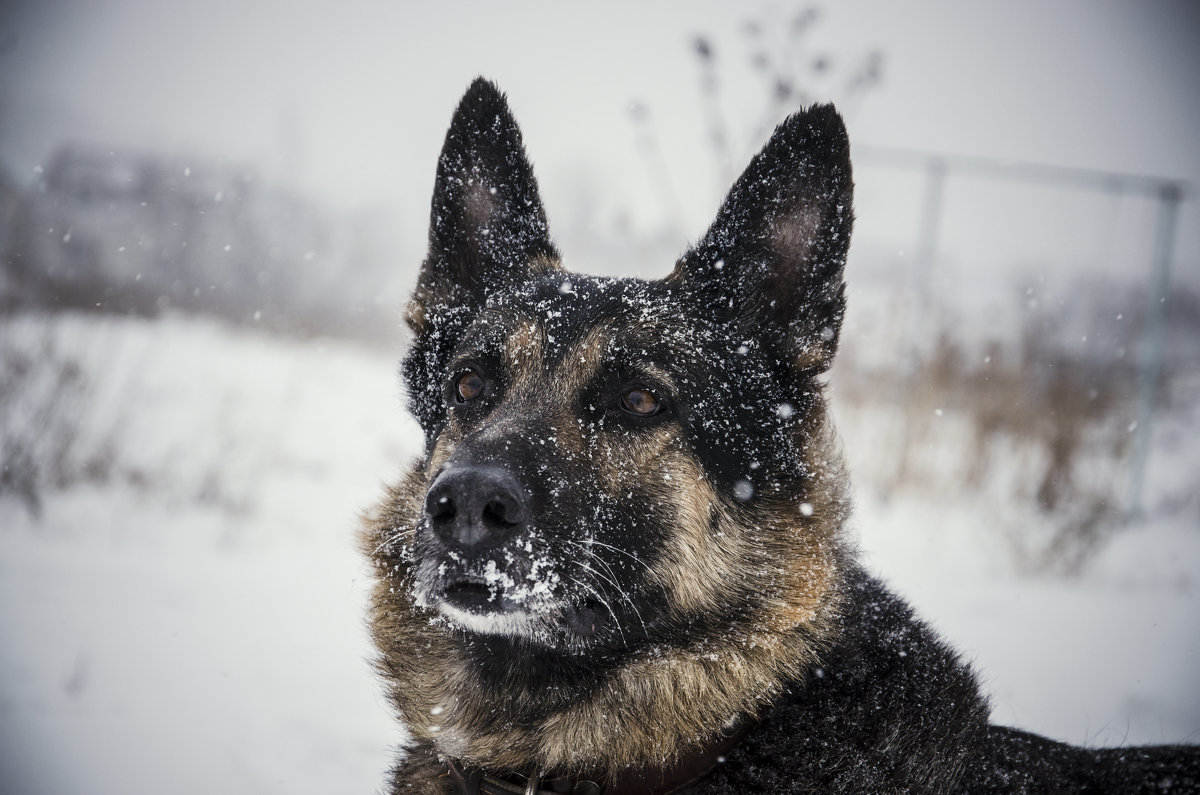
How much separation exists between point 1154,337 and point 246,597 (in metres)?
9.76

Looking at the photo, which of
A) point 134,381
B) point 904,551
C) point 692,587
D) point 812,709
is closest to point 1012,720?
point 904,551

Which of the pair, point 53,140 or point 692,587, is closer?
point 692,587

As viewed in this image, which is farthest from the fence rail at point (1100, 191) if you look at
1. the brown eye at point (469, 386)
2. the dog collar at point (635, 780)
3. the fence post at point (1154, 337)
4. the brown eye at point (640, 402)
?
the dog collar at point (635, 780)

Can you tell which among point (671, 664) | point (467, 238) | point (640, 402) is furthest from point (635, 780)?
point (467, 238)

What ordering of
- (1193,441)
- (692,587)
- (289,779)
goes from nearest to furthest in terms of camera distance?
(692,587), (289,779), (1193,441)

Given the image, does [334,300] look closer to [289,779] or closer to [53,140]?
[53,140]

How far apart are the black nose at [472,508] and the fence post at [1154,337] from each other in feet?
27.4

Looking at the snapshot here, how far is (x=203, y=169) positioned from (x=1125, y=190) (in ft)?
37.9

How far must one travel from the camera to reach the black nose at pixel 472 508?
1841 millimetres

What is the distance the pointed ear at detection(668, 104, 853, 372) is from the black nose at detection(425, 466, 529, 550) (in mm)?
1214

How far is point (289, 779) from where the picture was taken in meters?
3.23

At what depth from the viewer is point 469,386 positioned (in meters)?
2.68

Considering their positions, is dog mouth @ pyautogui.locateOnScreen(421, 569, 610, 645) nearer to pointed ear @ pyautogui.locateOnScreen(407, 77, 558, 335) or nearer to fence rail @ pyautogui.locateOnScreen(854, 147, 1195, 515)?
pointed ear @ pyautogui.locateOnScreen(407, 77, 558, 335)

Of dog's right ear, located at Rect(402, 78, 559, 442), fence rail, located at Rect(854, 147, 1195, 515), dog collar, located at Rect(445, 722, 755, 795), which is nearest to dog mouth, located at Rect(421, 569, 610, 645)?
dog collar, located at Rect(445, 722, 755, 795)
